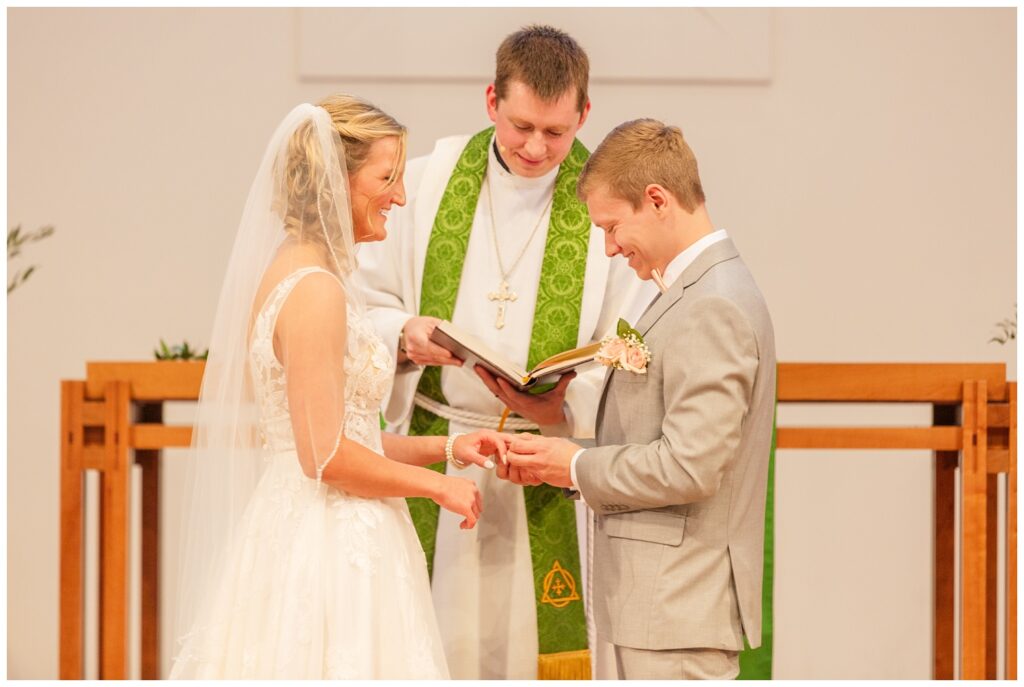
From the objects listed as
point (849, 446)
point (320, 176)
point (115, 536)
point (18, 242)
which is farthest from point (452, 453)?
point (849, 446)

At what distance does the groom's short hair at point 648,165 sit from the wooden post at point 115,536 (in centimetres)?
213

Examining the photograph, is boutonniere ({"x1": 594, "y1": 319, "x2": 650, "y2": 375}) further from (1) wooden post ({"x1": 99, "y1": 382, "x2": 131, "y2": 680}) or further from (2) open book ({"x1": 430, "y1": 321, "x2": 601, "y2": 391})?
(1) wooden post ({"x1": 99, "y1": 382, "x2": 131, "y2": 680})

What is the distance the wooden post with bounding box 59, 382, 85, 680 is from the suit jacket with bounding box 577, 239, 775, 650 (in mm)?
2141

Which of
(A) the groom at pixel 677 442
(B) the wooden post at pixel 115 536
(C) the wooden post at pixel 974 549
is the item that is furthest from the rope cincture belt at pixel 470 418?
(C) the wooden post at pixel 974 549

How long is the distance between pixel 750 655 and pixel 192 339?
3.09 meters

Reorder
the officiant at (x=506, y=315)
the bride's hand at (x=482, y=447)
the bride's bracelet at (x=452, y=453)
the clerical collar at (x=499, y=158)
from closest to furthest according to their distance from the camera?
the bride's hand at (x=482, y=447) < the bride's bracelet at (x=452, y=453) < the officiant at (x=506, y=315) < the clerical collar at (x=499, y=158)

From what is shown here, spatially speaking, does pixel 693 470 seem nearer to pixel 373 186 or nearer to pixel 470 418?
pixel 373 186

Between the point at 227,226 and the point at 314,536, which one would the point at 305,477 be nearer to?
the point at 314,536

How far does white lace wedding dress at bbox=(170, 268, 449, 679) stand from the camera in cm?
254

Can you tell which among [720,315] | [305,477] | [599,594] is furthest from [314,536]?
[720,315]

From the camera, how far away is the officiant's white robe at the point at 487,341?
3.56m

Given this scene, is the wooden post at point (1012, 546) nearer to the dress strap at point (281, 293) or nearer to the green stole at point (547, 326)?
the green stole at point (547, 326)

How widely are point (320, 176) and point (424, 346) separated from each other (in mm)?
816

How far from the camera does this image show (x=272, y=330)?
2604 millimetres
